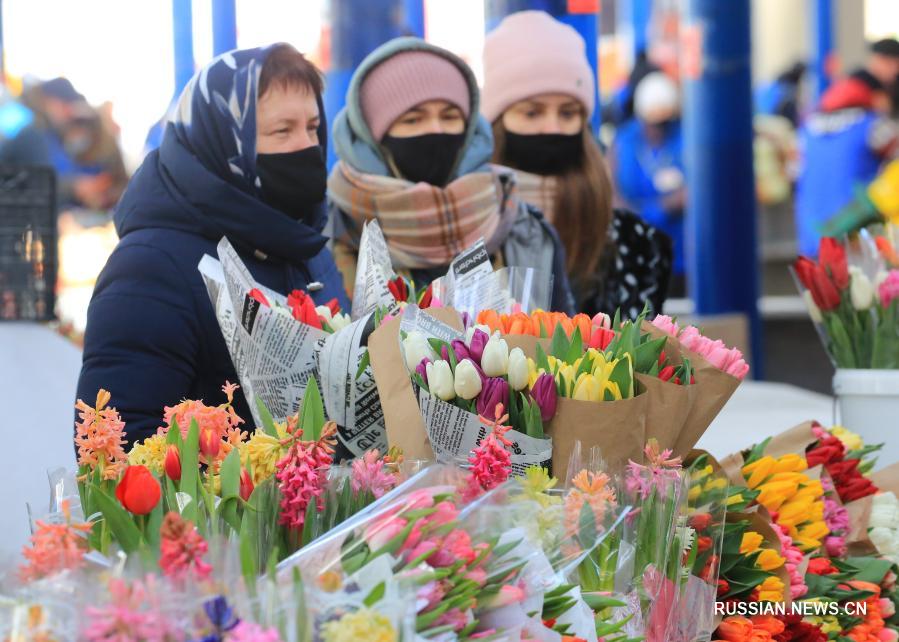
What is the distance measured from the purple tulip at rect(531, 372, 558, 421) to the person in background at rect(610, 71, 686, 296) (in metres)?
7.59

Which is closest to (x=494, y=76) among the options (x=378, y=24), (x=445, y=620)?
(x=378, y=24)

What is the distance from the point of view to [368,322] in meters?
1.67

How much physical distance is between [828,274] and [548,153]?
1226 mm

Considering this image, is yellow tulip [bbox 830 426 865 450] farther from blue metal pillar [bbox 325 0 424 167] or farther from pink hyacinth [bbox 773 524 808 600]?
blue metal pillar [bbox 325 0 424 167]

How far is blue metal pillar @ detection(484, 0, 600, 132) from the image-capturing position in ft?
13.9

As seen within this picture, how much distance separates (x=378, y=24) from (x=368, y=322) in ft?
9.40

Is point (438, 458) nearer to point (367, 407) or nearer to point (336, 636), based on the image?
point (367, 407)

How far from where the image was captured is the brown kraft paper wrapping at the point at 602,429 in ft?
4.82

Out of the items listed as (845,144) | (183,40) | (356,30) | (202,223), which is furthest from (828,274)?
(845,144)

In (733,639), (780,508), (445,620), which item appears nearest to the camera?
(445,620)

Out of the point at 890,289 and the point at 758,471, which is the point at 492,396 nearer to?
the point at 758,471

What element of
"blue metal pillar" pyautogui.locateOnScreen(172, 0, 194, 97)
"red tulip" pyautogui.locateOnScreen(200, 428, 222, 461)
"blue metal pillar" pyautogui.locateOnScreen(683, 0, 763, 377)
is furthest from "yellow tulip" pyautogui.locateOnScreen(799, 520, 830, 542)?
"blue metal pillar" pyautogui.locateOnScreen(683, 0, 763, 377)

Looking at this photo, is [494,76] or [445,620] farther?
[494,76]

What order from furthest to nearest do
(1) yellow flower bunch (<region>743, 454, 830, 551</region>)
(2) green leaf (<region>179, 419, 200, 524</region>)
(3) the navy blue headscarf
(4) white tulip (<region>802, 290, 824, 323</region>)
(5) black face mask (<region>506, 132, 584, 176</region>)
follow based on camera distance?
(5) black face mask (<region>506, 132, 584, 176</region>)
(4) white tulip (<region>802, 290, 824, 323</region>)
(3) the navy blue headscarf
(1) yellow flower bunch (<region>743, 454, 830, 551</region>)
(2) green leaf (<region>179, 419, 200, 524</region>)
